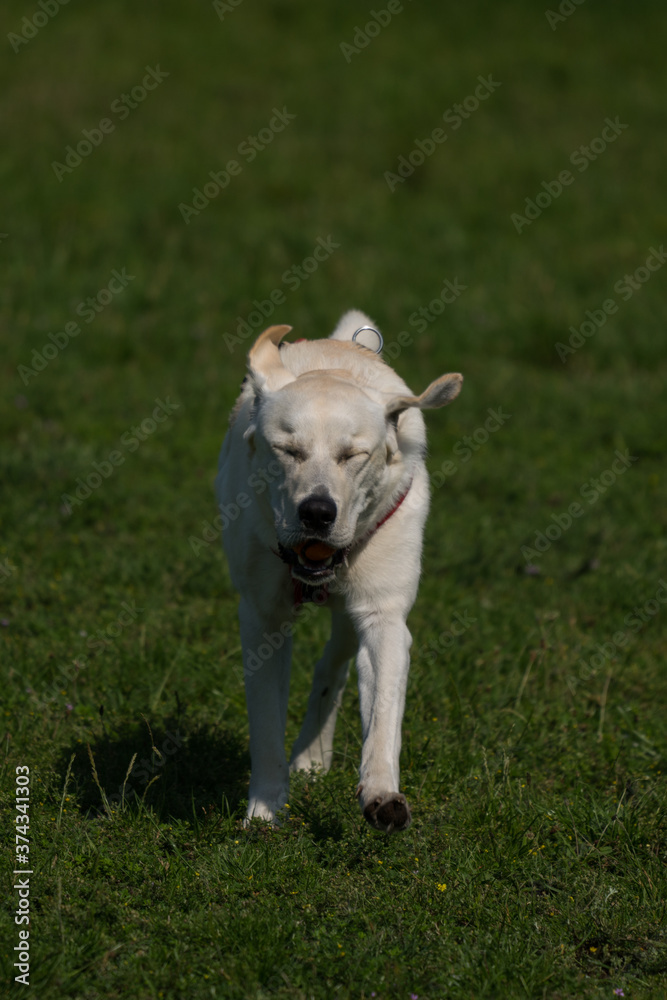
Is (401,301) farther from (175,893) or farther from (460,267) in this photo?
(175,893)

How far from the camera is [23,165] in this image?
458 inches

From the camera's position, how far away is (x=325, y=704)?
14.9 ft

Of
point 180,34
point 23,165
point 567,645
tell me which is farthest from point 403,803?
point 180,34

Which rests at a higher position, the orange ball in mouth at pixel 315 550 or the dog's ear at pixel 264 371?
the dog's ear at pixel 264 371
